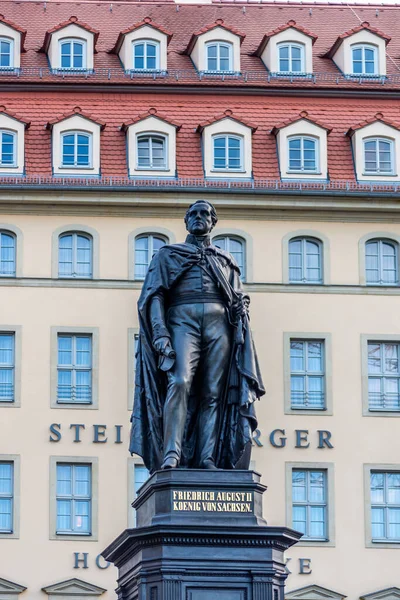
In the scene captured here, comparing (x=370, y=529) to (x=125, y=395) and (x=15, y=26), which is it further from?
(x=15, y=26)

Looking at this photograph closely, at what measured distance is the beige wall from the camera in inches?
1697

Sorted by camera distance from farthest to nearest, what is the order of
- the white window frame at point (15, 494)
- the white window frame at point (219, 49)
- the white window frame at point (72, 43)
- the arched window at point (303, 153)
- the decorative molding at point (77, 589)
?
the white window frame at point (219, 49), the white window frame at point (72, 43), the arched window at point (303, 153), the white window frame at point (15, 494), the decorative molding at point (77, 589)

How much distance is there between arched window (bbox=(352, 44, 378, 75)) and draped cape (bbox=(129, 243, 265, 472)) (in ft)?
106

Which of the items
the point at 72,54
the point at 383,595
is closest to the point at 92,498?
the point at 383,595

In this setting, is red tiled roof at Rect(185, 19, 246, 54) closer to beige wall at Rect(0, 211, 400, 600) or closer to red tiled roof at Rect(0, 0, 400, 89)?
red tiled roof at Rect(0, 0, 400, 89)

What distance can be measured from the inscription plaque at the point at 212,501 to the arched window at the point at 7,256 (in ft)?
95.7

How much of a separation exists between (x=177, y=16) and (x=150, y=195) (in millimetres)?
Answer: 8709

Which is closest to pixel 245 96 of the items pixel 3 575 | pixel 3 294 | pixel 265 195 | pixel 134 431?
pixel 265 195

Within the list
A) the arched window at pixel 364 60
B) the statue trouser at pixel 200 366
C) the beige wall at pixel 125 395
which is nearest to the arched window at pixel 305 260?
the beige wall at pixel 125 395

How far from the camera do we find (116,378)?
143 feet

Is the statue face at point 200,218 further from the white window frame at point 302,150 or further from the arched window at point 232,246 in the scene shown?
the white window frame at point 302,150

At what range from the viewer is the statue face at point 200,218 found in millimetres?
16969

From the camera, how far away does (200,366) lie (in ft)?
54.4

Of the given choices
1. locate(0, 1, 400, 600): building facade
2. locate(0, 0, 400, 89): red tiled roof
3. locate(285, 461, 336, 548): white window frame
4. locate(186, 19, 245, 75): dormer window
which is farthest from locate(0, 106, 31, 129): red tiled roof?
locate(285, 461, 336, 548): white window frame
